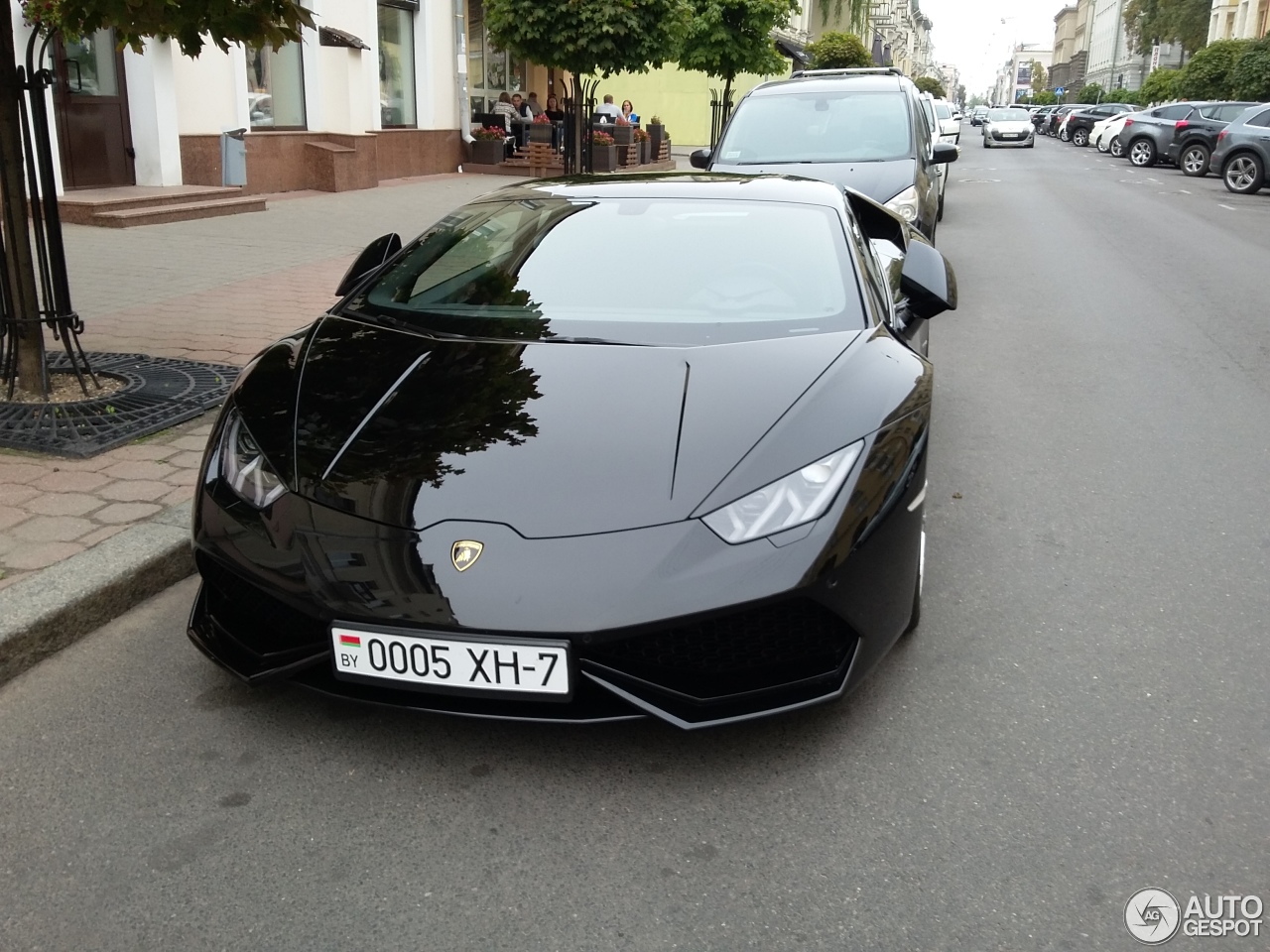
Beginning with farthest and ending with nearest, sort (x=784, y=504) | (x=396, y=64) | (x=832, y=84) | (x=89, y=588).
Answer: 1. (x=396, y=64)
2. (x=832, y=84)
3. (x=89, y=588)
4. (x=784, y=504)

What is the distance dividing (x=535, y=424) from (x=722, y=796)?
1.02 m

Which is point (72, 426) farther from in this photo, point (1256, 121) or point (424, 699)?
point (1256, 121)

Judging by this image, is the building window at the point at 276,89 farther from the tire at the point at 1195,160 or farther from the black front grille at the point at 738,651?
the tire at the point at 1195,160

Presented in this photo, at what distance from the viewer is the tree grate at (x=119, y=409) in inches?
186

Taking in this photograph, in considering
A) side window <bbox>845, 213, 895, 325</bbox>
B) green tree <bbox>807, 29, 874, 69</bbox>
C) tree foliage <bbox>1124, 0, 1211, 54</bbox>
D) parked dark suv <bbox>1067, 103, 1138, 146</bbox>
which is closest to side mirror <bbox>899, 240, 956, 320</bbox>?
side window <bbox>845, 213, 895, 325</bbox>

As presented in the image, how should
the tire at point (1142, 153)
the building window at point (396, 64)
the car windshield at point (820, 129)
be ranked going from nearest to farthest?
the car windshield at point (820, 129) → the building window at point (396, 64) → the tire at point (1142, 153)

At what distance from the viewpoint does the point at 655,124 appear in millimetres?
27125

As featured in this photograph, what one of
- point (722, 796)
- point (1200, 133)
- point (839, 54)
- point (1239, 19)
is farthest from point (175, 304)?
point (1239, 19)

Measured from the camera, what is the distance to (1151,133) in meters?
A: 28.9

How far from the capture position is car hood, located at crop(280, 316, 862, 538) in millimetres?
2660

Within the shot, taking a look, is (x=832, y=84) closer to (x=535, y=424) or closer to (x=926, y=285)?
(x=926, y=285)

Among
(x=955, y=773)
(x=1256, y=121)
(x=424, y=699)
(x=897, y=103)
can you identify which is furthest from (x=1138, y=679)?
(x=1256, y=121)

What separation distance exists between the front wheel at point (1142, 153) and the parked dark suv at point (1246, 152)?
748 cm

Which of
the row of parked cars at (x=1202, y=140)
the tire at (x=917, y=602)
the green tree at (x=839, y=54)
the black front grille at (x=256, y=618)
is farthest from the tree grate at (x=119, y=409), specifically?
the green tree at (x=839, y=54)
